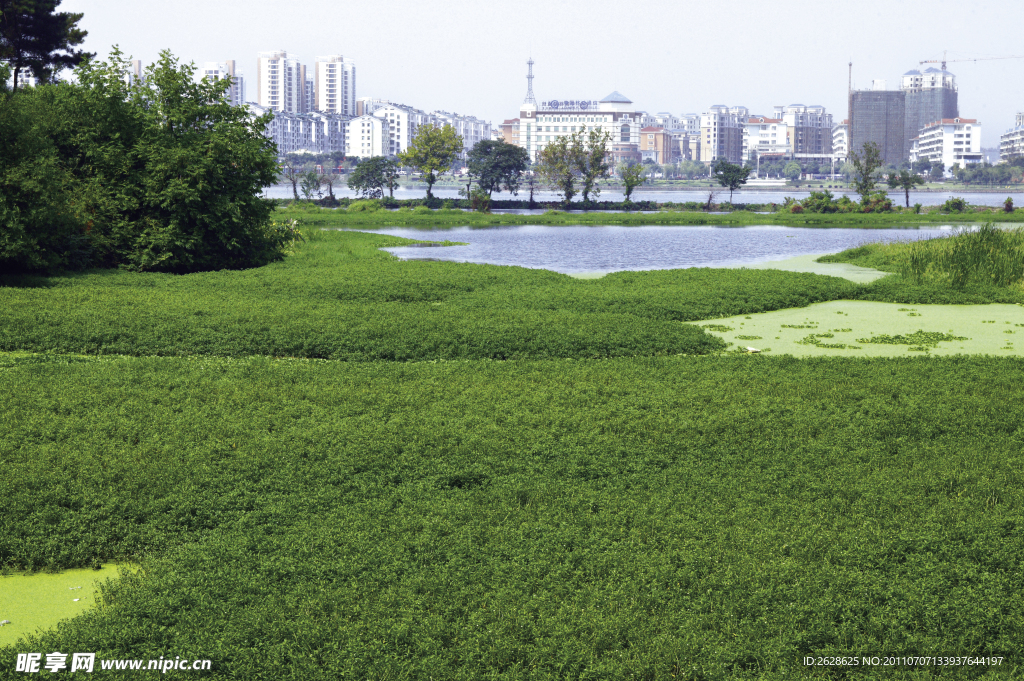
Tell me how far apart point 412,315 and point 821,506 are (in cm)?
875

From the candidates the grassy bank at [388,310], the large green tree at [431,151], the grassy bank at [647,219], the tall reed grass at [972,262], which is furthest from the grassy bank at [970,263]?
the large green tree at [431,151]

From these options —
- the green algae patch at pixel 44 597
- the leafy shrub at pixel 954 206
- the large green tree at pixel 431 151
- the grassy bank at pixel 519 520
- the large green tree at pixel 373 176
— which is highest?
the large green tree at pixel 431 151

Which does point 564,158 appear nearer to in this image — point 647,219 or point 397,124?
point 647,219

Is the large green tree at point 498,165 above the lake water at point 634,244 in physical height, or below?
above

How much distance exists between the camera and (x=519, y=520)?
6.12 metres

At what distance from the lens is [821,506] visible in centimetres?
639

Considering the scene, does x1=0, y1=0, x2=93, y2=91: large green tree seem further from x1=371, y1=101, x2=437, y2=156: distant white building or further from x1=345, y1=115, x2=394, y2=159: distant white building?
x1=371, y1=101, x2=437, y2=156: distant white building

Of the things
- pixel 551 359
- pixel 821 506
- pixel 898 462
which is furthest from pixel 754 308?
pixel 821 506

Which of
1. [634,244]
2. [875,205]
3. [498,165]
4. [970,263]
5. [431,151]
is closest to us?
[970,263]

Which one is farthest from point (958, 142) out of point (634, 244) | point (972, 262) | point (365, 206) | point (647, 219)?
point (972, 262)

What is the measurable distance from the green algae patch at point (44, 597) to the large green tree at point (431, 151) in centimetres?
6512

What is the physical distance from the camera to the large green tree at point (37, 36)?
27.9 m

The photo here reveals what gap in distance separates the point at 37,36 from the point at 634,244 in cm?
2355

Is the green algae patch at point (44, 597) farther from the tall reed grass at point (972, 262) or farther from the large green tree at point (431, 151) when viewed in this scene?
the large green tree at point (431, 151)
